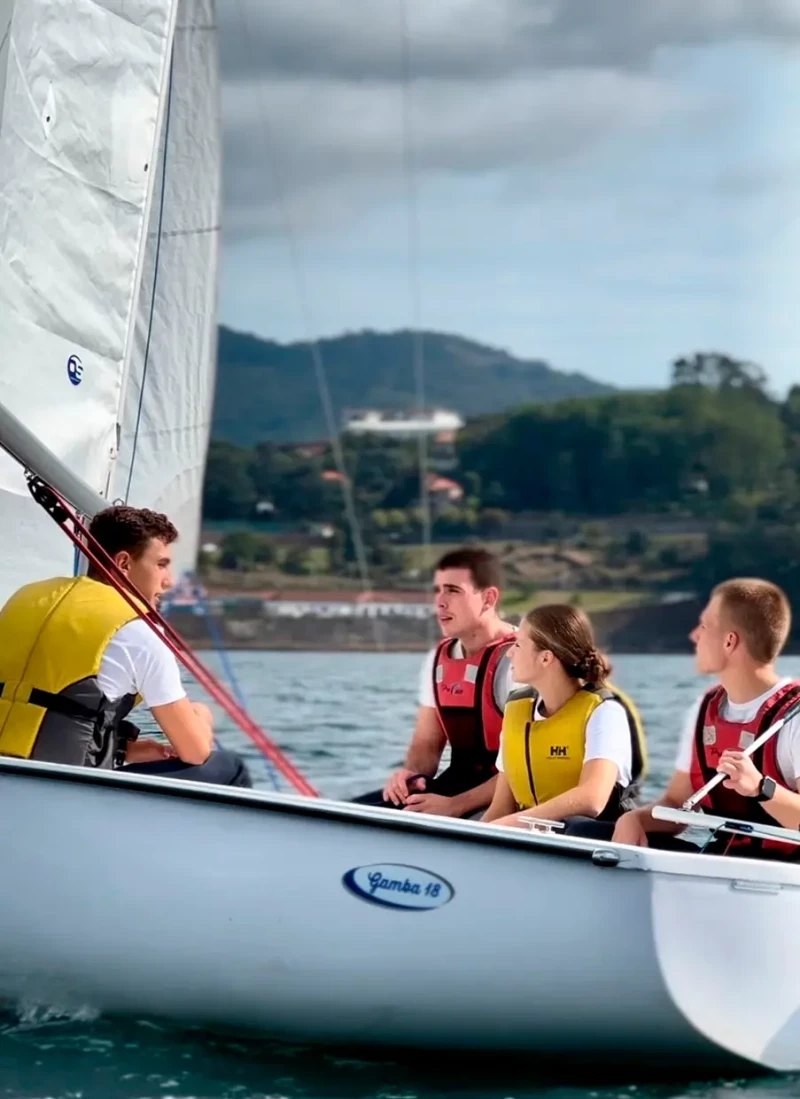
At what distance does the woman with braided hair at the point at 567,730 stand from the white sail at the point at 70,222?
1.28 m

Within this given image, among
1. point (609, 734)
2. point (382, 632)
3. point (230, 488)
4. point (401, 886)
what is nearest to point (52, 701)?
point (401, 886)

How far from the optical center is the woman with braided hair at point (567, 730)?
3.16 meters

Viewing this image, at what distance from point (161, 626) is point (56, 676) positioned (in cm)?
33

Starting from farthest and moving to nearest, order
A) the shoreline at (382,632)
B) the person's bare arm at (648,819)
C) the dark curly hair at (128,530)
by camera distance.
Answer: the shoreline at (382,632) < the dark curly hair at (128,530) < the person's bare arm at (648,819)

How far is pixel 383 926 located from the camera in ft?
9.70

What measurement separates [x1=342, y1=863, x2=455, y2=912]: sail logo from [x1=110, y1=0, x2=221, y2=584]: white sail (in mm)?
2024

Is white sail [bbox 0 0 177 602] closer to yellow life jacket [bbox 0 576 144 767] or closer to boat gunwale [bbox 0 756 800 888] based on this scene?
yellow life jacket [bbox 0 576 144 767]

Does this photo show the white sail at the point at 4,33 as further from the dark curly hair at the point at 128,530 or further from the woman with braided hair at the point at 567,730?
the woman with braided hair at the point at 567,730

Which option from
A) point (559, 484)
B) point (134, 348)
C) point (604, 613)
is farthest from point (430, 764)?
point (559, 484)

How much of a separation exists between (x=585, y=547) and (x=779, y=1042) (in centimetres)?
5496

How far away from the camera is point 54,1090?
2.88 metres

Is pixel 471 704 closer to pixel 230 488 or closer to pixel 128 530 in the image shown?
pixel 128 530

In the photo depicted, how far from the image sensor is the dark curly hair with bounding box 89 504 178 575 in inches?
132

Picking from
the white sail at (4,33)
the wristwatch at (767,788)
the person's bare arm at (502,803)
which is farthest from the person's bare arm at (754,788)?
the white sail at (4,33)
